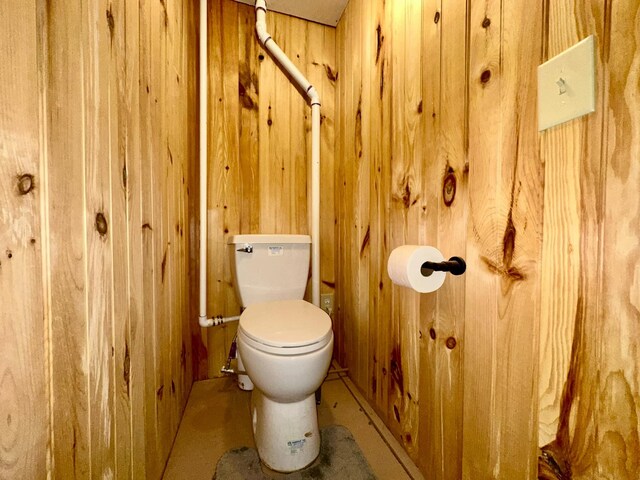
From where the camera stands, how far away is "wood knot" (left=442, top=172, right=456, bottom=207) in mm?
805

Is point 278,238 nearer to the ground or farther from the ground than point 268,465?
farther from the ground

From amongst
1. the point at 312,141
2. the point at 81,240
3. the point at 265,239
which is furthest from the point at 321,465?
the point at 312,141

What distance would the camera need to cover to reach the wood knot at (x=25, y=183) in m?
0.40

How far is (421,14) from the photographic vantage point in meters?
0.93

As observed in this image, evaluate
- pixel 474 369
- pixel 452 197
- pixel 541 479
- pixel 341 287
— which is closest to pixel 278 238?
pixel 341 287

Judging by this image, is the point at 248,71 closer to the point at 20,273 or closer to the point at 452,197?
the point at 452,197

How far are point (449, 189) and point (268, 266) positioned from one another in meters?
0.89

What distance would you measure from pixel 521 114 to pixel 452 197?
Answer: 0.84 feet

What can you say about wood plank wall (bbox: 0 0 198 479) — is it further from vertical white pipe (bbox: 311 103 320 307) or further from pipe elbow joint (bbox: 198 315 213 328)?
vertical white pipe (bbox: 311 103 320 307)

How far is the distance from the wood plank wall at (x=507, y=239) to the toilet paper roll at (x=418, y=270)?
7 centimetres

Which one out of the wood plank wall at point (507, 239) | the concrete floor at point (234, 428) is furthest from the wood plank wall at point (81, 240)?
the wood plank wall at point (507, 239)

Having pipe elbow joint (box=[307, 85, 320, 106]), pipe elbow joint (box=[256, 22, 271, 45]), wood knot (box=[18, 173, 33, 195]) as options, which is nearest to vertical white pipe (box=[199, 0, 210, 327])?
pipe elbow joint (box=[256, 22, 271, 45])

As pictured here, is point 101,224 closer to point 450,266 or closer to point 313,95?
point 450,266

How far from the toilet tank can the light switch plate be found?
1.07 m
